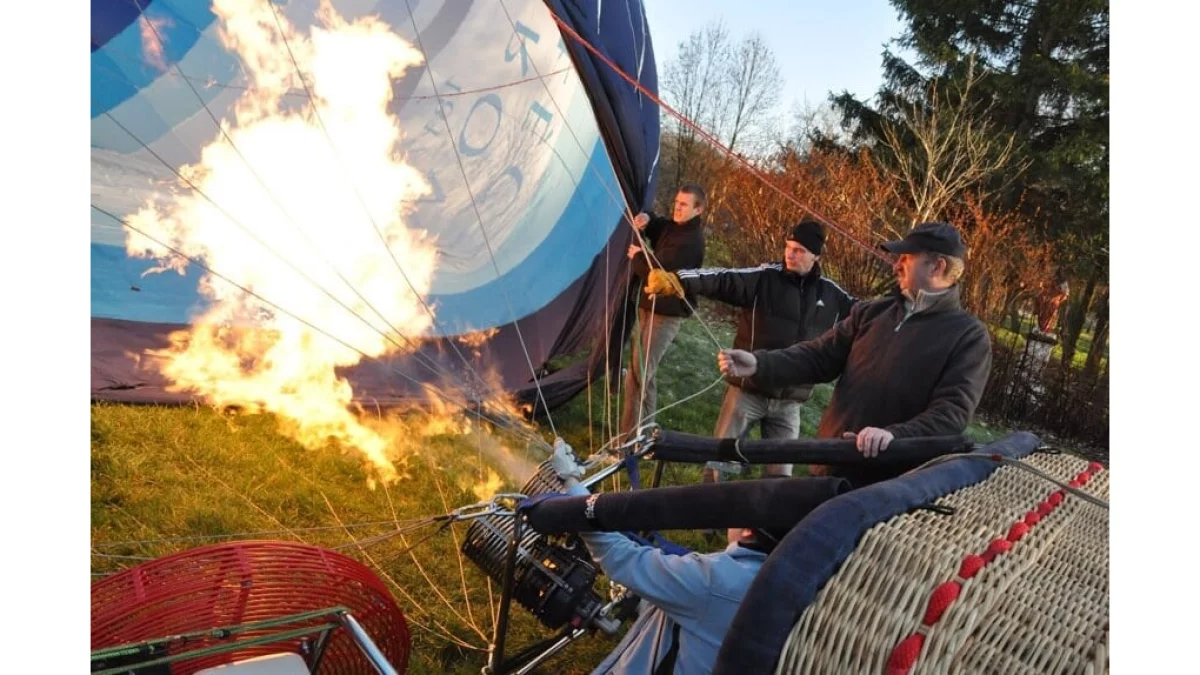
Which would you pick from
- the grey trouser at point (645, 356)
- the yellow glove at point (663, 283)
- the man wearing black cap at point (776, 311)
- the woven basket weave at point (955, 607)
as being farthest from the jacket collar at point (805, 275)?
the woven basket weave at point (955, 607)

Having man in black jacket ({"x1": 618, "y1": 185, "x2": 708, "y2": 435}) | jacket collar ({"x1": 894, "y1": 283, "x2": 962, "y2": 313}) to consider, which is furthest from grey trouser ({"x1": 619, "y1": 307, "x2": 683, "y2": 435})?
jacket collar ({"x1": 894, "y1": 283, "x2": 962, "y2": 313})

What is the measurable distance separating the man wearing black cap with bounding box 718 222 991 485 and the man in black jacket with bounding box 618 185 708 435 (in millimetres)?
1299

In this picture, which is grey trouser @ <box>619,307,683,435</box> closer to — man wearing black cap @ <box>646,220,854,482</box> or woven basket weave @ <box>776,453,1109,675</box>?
man wearing black cap @ <box>646,220,854,482</box>

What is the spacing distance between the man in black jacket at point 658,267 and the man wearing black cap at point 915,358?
1.30 metres

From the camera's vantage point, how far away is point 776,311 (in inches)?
123

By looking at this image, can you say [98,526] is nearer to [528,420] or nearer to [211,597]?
[211,597]

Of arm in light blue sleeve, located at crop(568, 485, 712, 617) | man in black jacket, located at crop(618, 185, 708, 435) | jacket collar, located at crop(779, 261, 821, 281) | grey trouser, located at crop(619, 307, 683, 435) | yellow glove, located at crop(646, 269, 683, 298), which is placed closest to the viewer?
arm in light blue sleeve, located at crop(568, 485, 712, 617)

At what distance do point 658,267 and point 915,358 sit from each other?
1.62m

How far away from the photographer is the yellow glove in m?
3.26

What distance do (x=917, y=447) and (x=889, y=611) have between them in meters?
0.90

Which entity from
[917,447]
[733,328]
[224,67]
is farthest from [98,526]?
[733,328]

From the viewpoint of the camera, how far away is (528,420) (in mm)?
3986

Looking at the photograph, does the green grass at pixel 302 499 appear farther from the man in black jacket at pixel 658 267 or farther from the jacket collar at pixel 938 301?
the jacket collar at pixel 938 301

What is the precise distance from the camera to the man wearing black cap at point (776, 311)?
9.87 feet
